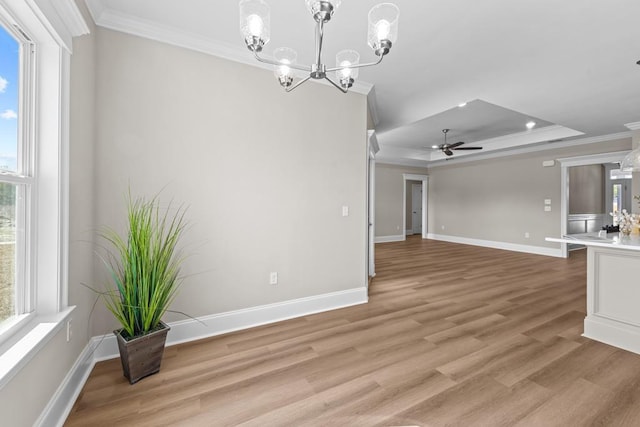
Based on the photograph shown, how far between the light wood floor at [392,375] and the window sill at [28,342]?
560mm

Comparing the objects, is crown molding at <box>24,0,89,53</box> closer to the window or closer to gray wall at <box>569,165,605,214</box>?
the window

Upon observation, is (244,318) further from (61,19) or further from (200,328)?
(61,19)

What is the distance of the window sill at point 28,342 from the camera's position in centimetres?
107

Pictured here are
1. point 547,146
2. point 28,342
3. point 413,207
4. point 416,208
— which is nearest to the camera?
point 28,342

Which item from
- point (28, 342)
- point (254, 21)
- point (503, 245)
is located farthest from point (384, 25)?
point (503, 245)

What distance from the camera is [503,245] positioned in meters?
7.32

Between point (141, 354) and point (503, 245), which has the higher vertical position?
point (503, 245)

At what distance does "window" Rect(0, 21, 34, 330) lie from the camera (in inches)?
50.6

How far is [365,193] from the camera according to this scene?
341 cm

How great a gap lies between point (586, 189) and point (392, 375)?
886 cm

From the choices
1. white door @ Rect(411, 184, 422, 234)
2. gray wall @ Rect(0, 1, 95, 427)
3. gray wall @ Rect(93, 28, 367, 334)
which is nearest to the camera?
gray wall @ Rect(0, 1, 95, 427)

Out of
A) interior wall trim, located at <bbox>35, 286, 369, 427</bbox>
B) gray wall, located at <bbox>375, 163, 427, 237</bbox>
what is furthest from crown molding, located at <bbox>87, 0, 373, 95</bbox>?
gray wall, located at <bbox>375, 163, 427, 237</bbox>

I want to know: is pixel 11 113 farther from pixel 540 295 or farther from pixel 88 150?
pixel 540 295

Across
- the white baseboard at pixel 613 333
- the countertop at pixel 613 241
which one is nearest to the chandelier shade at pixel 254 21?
the countertop at pixel 613 241
